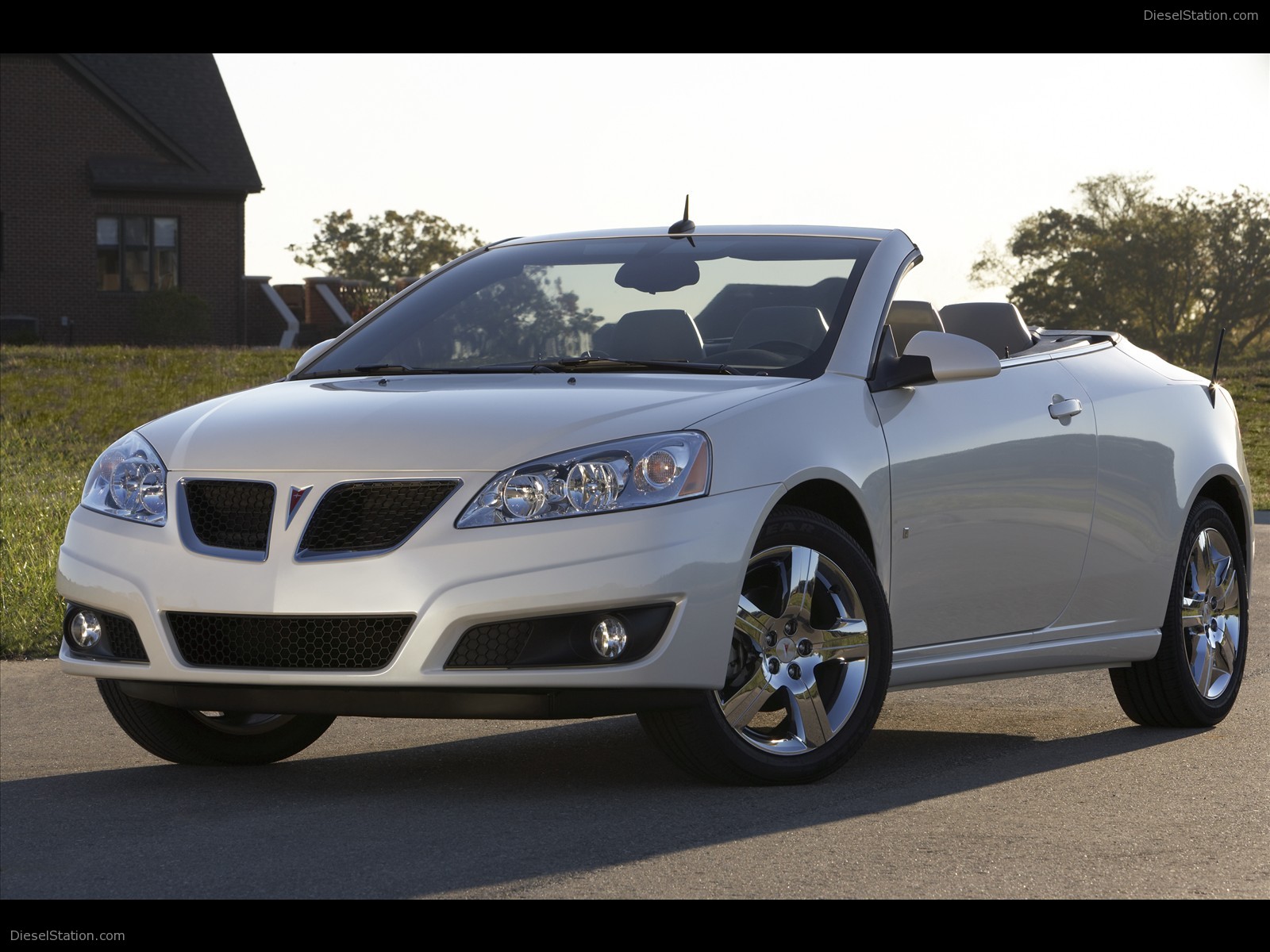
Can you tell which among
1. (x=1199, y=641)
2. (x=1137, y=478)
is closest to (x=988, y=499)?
(x=1137, y=478)

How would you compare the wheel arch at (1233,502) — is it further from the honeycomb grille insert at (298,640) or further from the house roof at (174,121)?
the house roof at (174,121)

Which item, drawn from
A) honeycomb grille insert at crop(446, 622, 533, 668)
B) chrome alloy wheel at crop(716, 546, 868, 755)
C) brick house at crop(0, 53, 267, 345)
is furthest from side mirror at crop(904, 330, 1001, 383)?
brick house at crop(0, 53, 267, 345)

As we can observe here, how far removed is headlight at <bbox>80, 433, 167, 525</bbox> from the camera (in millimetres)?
5902

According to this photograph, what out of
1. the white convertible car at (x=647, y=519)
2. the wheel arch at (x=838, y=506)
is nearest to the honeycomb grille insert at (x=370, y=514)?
the white convertible car at (x=647, y=519)

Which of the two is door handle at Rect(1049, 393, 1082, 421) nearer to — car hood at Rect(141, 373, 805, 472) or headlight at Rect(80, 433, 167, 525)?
car hood at Rect(141, 373, 805, 472)

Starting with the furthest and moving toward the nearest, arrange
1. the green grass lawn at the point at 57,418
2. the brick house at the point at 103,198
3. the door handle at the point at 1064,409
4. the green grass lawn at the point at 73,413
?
the brick house at the point at 103,198 < the green grass lawn at the point at 73,413 < the green grass lawn at the point at 57,418 < the door handle at the point at 1064,409

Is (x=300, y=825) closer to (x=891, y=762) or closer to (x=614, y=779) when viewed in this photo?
(x=614, y=779)

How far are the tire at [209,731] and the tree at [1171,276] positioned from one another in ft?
176

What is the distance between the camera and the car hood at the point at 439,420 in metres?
5.58

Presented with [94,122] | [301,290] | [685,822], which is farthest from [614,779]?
[301,290]

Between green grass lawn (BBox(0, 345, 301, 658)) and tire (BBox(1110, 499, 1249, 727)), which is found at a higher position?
tire (BBox(1110, 499, 1249, 727))

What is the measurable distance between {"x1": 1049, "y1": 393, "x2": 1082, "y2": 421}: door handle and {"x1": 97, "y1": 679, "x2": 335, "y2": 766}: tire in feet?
8.72

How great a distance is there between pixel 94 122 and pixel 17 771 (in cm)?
3622

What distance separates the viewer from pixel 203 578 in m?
5.66
